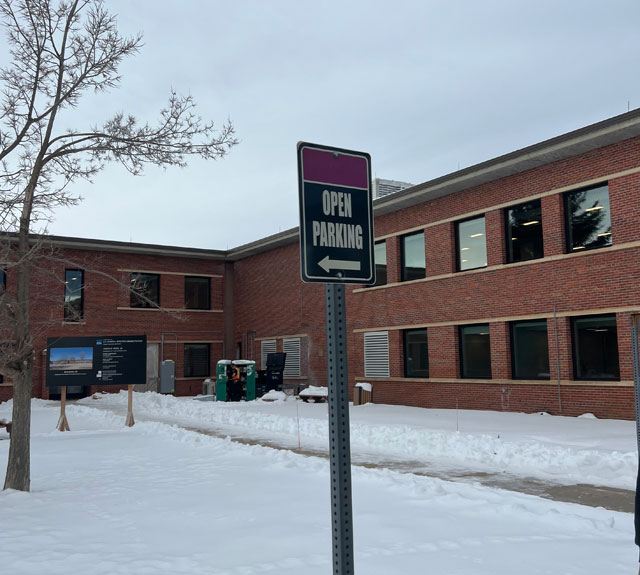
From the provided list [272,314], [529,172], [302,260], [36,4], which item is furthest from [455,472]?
[272,314]

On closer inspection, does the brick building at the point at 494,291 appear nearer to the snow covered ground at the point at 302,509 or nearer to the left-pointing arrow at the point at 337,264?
the snow covered ground at the point at 302,509

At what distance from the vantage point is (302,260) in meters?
3.28

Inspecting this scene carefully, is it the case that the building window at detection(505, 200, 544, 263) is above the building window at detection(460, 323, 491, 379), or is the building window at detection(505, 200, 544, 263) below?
above

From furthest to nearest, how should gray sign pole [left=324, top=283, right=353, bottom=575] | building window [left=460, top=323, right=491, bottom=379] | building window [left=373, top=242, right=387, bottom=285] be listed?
1. building window [left=373, top=242, right=387, bottom=285]
2. building window [left=460, top=323, right=491, bottom=379]
3. gray sign pole [left=324, top=283, right=353, bottom=575]

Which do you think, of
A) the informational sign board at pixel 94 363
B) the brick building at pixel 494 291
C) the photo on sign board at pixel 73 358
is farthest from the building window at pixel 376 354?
the photo on sign board at pixel 73 358

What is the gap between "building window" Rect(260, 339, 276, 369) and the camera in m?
33.0

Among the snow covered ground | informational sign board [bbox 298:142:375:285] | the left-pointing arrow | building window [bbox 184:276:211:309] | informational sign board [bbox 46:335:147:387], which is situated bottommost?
the snow covered ground

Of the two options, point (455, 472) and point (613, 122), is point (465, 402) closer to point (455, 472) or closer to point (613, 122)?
point (613, 122)

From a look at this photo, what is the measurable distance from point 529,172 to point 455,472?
1223 cm

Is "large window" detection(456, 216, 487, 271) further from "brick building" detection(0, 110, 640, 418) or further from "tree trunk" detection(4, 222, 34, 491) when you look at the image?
"tree trunk" detection(4, 222, 34, 491)

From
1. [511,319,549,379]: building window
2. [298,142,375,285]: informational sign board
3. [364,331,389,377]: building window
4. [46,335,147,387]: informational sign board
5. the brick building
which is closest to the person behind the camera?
[298,142,375,285]: informational sign board

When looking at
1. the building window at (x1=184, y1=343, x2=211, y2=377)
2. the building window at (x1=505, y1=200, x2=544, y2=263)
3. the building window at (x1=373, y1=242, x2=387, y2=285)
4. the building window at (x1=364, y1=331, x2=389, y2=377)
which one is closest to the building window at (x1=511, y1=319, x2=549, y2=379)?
the building window at (x1=505, y1=200, x2=544, y2=263)

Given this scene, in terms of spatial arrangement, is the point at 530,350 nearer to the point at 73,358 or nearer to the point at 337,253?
the point at 73,358

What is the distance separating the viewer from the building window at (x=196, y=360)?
34969 millimetres
